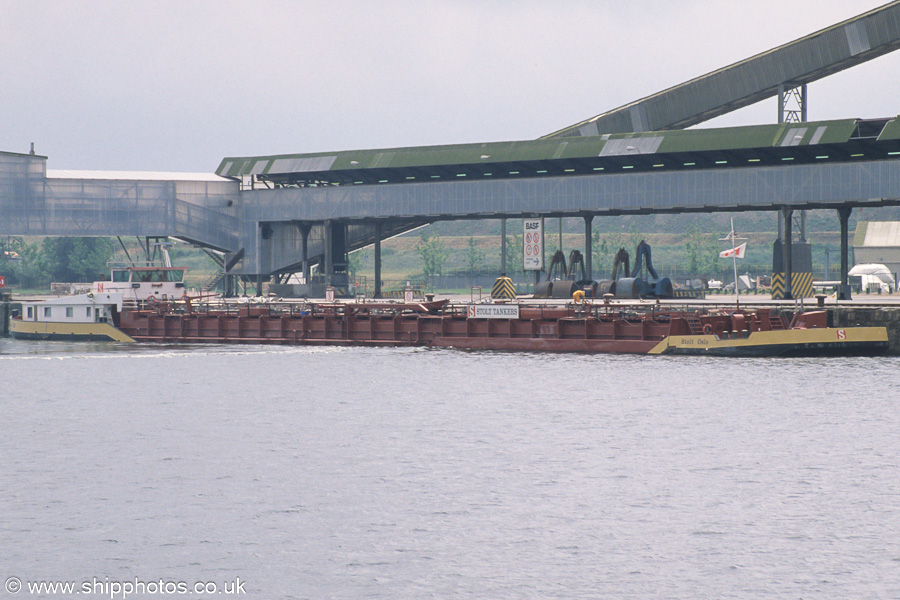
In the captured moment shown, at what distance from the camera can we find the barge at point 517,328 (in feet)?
208

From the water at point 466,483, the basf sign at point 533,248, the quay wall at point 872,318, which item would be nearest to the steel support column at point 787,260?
the quay wall at point 872,318

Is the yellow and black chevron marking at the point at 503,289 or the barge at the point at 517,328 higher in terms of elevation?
the yellow and black chevron marking at the point at 503,289

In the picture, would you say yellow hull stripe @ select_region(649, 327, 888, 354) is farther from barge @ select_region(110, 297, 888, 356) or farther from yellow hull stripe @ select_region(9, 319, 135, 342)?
yellow hull stripe @ select_region(9, 319, 135, 342)

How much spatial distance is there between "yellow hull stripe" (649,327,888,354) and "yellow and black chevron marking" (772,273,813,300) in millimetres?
20738

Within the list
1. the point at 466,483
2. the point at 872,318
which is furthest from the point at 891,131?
the point at 466,483

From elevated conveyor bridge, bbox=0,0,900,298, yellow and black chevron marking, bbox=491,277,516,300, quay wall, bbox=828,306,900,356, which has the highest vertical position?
elevated conveyor bridge, bbox=0,0,900,298

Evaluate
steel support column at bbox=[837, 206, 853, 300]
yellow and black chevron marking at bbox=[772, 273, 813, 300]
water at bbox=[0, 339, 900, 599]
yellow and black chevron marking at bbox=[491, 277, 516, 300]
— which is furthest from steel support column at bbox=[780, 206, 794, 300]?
water at bbox=[0, 339, 900, 599]

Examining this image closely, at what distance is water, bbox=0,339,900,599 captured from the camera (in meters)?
25.2

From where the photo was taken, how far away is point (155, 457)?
126ft

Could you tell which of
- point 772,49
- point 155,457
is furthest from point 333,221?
point 155,457

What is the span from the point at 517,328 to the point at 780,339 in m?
18.0

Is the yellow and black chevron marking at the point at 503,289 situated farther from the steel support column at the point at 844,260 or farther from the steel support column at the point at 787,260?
the steel support column at the point at 844,260

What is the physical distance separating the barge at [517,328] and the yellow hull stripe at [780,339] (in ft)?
0.19

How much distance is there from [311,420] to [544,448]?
38.9 ft
